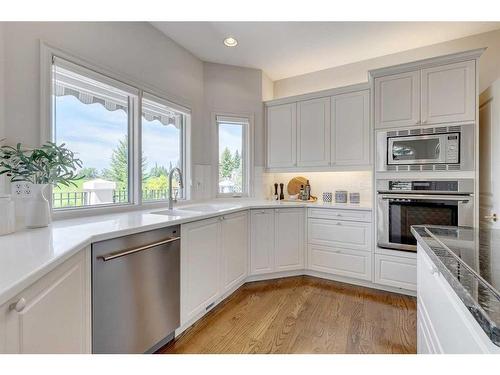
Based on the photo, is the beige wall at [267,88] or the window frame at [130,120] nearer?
the window frame at [130,120]

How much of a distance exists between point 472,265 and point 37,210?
81.7 inches

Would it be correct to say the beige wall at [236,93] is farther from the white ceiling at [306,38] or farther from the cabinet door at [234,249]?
the cabinet door at [234,249]

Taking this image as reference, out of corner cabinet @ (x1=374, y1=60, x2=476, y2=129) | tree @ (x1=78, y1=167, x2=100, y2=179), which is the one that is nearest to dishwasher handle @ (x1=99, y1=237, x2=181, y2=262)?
tree @ (x1=78, y1=167, x2=100, y2=179)

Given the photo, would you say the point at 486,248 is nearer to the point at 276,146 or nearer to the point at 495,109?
the point at 495,109

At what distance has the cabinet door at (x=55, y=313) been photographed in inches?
29.0

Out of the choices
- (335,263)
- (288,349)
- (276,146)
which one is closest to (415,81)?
(276,146)

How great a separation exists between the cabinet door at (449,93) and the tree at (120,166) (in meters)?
2.89

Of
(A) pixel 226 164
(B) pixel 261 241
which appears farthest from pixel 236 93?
(B) pixel 261 241

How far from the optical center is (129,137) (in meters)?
2.41

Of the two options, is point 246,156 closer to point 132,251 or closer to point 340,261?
point 340,261

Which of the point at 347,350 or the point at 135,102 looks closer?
the point at 347,350

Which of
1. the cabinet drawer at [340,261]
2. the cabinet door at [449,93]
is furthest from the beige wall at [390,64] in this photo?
the cabinet drawer at [340,261]

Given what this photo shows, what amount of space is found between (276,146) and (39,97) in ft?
8.42

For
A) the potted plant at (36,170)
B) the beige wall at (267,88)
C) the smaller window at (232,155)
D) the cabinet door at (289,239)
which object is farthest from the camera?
the beige wall at (267,88)
